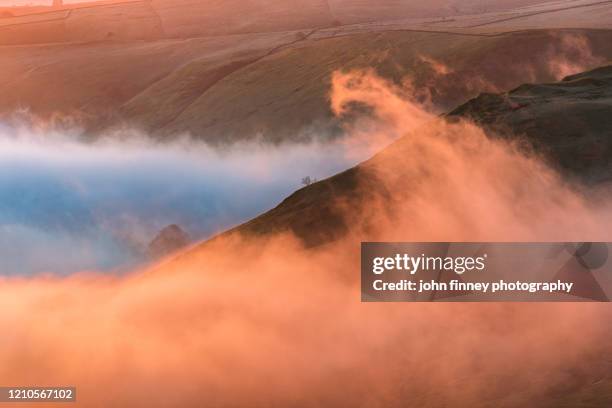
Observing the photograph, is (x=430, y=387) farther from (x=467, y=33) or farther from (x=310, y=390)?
(x=467, y=33)

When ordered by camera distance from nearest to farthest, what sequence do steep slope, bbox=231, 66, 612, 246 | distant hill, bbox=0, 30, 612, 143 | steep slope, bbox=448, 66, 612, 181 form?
steep slope, bbox=231, 66, 612, 246 → steep slope, bbox=448, 66, 612, 181 → distant hill, bbox=0, 30, 612, 143

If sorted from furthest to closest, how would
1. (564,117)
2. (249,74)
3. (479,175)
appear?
(249,74)
(564,117)
(479,175)

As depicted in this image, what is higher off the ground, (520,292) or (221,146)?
(221,146)

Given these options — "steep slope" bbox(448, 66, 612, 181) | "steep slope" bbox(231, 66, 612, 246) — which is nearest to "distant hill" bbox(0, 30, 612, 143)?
"steep slope" bbox(448, 66, 612, 181)

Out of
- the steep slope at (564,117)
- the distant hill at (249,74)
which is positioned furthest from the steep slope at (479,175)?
the distant hill at (249,74)

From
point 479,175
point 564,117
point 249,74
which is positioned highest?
point 249,74

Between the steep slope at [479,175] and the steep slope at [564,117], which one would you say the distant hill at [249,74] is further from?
the steep slope at [479,175]

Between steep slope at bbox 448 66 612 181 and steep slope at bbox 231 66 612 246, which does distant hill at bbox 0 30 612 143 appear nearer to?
steep slope at bbox 448 66 612 181

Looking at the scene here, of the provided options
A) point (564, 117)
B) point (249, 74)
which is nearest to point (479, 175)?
point (564, 117)

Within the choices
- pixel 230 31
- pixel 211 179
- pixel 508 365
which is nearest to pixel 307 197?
pixel 508 365

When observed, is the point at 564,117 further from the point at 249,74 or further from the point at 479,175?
the point at 249,74

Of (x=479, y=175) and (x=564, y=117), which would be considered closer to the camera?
(x=479, y=175)
